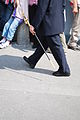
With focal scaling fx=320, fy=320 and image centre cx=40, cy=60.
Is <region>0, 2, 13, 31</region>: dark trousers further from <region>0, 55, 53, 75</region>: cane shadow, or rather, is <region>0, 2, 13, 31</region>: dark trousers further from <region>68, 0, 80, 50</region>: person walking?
<region>68, 0, 80, 50</region>: person walking

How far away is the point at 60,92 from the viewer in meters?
4.75

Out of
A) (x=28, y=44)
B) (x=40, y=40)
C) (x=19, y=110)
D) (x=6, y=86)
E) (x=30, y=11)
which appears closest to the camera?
(x=19, y=110)

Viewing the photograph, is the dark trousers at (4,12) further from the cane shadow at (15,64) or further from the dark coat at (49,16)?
the dark coat at (49,16)

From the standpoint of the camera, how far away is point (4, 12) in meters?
7.01

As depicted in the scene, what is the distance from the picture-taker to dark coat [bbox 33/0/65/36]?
4840 mm

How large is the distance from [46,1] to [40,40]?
0.79 metres

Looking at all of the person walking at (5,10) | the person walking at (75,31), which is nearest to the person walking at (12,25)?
the person walking at (5,10)

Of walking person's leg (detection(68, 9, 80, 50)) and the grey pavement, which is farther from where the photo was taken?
walking person's leg (detection(68, 9, 80, 50))

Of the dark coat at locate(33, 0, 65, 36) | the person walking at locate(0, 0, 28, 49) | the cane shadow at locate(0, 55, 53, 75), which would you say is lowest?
the cane shadow at locate(0, 55, 53, 75)

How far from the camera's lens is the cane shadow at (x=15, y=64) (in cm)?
553

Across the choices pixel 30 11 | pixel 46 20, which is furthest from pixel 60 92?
pixel 30 11

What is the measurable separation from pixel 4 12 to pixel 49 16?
2312 mm

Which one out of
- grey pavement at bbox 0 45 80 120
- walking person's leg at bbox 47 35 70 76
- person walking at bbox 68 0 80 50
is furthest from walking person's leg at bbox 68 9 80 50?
walking person's leg at bbox 47 35 70 76

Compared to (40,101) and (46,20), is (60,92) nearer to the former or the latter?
Result: (40,101)
